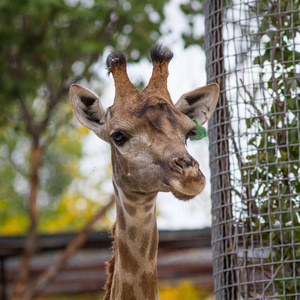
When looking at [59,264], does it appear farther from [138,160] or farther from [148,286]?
[138,160]

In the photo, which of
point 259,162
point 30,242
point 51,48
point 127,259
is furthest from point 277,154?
point 51,48

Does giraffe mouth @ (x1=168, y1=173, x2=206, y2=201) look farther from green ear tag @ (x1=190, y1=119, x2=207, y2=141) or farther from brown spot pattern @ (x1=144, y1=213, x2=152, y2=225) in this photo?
green ear tag @ (x1=190, y1=119, x2=207, y2=141)

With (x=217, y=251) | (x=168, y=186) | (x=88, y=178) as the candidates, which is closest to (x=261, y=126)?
(x=217, y=251)

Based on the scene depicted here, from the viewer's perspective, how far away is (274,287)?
243 inches

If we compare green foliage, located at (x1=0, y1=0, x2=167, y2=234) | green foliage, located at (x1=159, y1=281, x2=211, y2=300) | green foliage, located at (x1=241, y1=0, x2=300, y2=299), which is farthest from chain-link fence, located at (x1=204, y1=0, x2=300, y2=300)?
green foliage, located at (x1=159, y1=281, x2=211, y2=300)

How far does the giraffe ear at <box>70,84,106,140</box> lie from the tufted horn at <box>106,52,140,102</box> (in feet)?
0.69

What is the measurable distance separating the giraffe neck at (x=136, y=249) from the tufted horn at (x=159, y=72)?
0.92 m

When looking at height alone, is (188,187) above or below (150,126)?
below

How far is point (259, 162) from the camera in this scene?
646 cm

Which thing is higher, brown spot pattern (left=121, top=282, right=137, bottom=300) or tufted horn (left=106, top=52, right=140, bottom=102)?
tufted horn (left=106, top=52, right=140, bottom=102)

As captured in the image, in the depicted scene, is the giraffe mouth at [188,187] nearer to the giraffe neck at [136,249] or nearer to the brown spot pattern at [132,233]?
the giraffe neck at [136,249]

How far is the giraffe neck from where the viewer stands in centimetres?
547

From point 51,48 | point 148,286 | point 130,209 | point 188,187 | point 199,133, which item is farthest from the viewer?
point 51,48

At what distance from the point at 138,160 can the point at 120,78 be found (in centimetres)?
88
